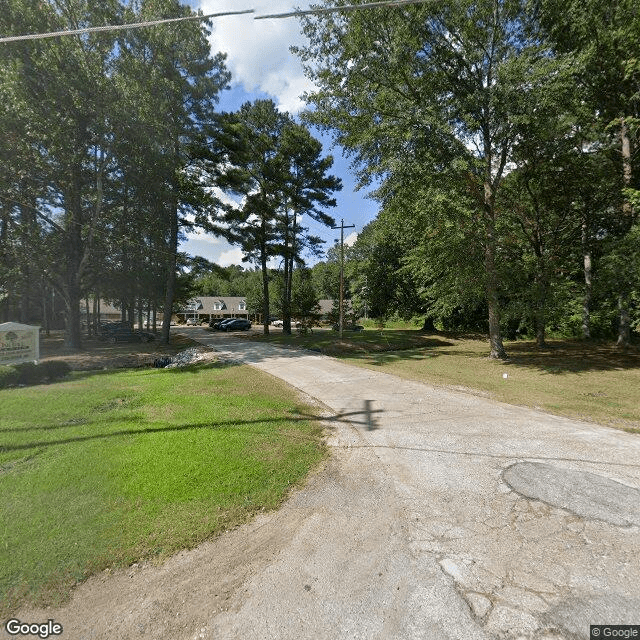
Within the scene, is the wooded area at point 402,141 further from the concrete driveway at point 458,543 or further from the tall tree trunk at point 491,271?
the concrete driveway at point 458,543

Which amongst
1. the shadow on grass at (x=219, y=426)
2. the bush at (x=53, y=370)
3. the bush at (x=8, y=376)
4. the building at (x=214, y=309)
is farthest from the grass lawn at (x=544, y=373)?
the building at (x=214, y=309)

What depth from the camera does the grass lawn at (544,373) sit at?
7.76m

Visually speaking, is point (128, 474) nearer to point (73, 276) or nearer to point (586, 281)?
point (73, 276)

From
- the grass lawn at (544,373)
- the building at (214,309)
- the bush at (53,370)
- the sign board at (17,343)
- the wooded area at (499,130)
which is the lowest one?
the grass lawn at (544,373)

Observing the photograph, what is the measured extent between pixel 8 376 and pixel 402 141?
16.1 metres

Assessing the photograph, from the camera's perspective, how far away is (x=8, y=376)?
32.9 ft

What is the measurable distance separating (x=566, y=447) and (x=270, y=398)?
19.9ft

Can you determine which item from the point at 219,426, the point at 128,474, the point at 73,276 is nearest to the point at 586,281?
the point at 219,426

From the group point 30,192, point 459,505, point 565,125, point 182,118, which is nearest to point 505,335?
point 565,125

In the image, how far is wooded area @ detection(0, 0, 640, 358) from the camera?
13219mm

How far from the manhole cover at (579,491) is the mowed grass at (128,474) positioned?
287 centimetres

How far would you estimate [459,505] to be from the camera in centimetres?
379

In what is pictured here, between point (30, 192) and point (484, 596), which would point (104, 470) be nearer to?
point (484, 596)

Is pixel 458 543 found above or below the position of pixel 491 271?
below
